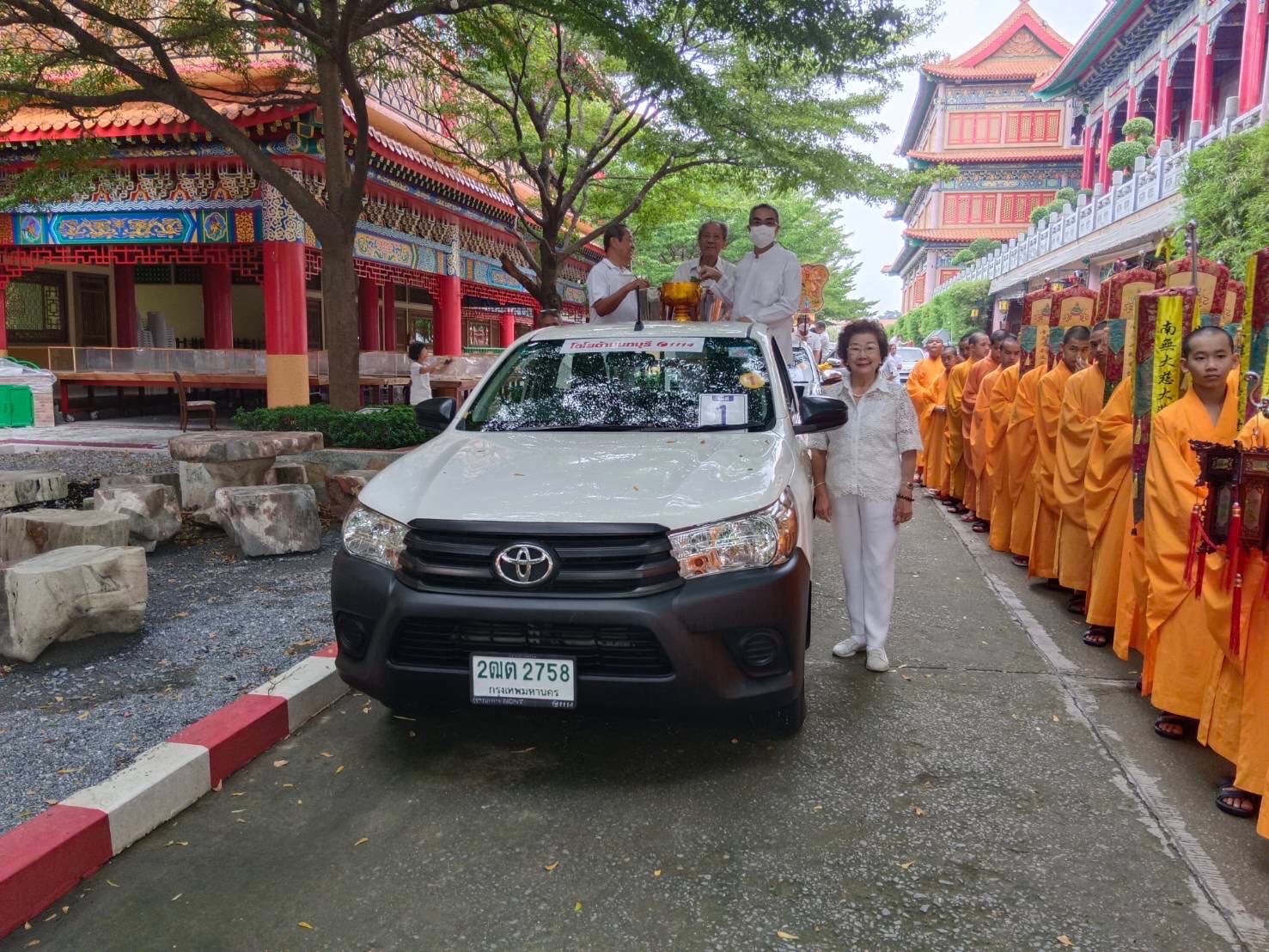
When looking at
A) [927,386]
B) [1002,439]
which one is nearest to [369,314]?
[927,386]

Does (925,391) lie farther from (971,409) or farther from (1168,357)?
(1168,357)

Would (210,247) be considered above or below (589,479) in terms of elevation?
above

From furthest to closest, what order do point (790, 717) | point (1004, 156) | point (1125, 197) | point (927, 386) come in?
point (1004, 156) → point (1125, 197) → point (927, 386) → point (790, 717)

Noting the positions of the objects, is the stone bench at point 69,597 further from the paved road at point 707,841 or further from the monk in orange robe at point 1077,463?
the monk in orange robe at point 1077,463

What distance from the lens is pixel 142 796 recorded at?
303 cm

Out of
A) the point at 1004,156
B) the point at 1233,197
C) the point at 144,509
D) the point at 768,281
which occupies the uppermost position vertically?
the point at 1004,156

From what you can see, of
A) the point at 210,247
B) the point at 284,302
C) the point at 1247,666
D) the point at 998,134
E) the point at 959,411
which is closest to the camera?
the point at 1247,666

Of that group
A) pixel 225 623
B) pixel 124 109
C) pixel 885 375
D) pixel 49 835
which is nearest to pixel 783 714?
pixel 885 375

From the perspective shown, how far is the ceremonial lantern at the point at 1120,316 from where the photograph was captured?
4988 mm

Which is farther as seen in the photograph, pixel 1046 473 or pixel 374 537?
pixel 1046 473

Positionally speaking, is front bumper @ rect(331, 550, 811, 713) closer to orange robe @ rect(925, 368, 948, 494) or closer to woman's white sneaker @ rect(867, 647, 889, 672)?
woman's white sneaker @ rect(867, 647, 889, 672)

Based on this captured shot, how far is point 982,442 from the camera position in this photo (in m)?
8.76

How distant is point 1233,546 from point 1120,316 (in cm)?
311

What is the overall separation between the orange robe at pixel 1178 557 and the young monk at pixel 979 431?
15.8 ft
